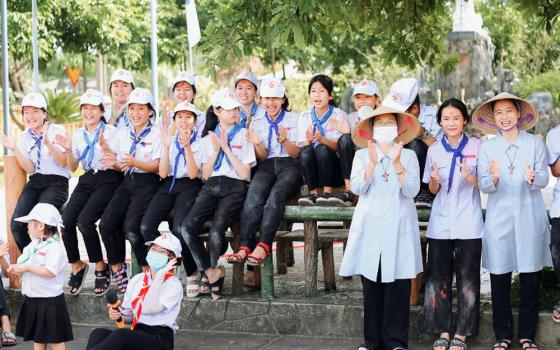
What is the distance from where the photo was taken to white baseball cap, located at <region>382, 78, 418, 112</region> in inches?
297

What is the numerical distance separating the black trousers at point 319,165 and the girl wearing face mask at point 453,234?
1167 mm

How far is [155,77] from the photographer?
59.3ft

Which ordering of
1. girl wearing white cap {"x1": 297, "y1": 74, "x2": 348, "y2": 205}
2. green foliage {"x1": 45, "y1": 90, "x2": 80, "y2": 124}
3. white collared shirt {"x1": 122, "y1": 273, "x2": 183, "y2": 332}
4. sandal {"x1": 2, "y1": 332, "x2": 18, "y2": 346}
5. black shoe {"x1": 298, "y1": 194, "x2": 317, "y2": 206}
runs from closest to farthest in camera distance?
white collared shirt {"x1": 122, "y1": 273, "x2": 183, "y2": 332}, sandal {"x1": 2, "y1": 332, "x2": 18, "y2": 346}, black shoe {"x1": 298, "y1": 194, "x2": 317, "y2": 206}, girl wearing white cap {"x1": 297, "y1": 74, "x2": 348, "y2": 205}, green foliage {"x1": 45, "y1": 90, "x2": 80, "y2": 124}

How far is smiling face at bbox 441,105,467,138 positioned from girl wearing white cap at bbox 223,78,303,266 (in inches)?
60.3

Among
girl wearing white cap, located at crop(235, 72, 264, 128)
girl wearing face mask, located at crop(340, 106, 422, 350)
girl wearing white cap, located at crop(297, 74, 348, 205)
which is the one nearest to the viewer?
girl wearing face mask, located at crop(340, 106, 422, 350)

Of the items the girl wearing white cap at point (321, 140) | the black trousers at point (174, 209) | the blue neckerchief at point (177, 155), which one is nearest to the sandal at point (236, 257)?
the black trousers at point (174, 209)

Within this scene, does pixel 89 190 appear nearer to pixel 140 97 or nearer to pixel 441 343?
pixel 140 97

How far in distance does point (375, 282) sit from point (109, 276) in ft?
8.70

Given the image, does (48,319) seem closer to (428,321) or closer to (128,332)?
(128,332)

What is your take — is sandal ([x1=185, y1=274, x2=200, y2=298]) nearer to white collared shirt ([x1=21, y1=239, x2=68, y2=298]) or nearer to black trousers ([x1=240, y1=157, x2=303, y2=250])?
black trousers ([x1=240, y1=157, x2=303, y2=250])

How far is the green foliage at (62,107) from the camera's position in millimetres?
28109

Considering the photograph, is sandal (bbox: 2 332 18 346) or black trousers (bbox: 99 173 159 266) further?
black trousers (bbox: 99 173 159 266)

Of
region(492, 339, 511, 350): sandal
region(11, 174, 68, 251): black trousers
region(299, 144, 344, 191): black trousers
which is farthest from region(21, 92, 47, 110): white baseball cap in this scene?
region(492, 339, 511, 350): sandal

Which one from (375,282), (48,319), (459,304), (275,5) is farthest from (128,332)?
(275,5)
